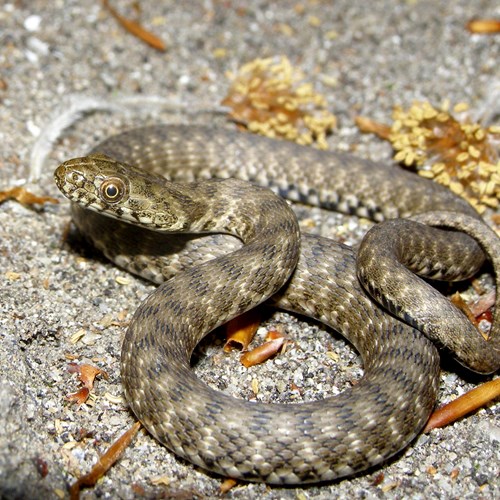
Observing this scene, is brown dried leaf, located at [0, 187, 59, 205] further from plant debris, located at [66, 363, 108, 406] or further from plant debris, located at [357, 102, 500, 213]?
plant debris, located at [357, 102, 500, 213]

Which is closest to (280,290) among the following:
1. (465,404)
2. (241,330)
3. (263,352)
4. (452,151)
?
(241,330)

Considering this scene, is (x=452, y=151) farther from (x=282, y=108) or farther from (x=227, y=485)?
(x=227, y=485)

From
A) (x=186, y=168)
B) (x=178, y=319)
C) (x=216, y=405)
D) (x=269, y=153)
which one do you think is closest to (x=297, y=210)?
(x=269, y=153)

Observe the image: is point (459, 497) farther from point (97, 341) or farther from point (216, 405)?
point (97, 341)

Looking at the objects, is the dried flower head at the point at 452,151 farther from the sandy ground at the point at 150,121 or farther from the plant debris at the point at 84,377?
the plant debris at the point at 84,377

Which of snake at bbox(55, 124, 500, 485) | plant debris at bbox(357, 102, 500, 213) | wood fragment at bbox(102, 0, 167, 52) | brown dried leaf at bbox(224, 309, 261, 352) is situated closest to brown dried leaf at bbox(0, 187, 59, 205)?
snake at bbox(55, 124, 500, 485)

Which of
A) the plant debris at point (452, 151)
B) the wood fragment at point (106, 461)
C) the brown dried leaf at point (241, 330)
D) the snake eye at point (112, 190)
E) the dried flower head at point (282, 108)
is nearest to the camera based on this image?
the wood fragment at point (106, 461)

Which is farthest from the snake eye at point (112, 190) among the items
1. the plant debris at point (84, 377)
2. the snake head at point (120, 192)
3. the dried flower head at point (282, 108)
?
the dried flower head at point (282, 108)
